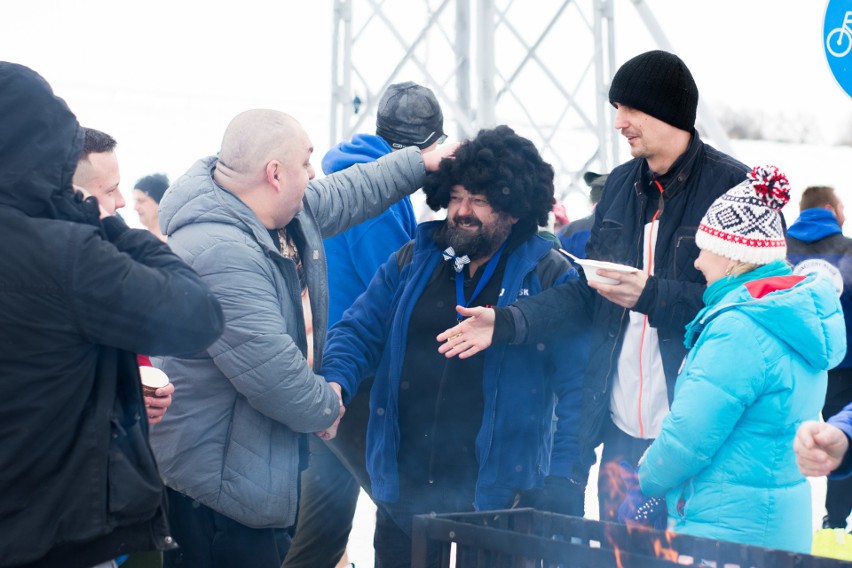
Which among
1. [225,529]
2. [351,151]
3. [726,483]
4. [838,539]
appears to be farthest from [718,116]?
[225,529]

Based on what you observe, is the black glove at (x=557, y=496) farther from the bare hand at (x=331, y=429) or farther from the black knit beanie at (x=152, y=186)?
the black knit beanie at (x=152, y=186)

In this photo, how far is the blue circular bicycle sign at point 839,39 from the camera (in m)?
3.85

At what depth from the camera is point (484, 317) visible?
2.87 meters

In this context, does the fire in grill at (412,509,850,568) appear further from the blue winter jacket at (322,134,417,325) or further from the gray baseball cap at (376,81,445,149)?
the gray baseball cap at (376,81,445,149)

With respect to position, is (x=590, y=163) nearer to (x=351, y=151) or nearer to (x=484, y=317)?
(x=351, y=151)

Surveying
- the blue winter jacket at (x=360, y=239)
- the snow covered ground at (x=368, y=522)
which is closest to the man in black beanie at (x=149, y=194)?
the snow covered ground at (x=368, y=522)

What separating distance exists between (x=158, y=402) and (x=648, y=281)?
1320 mm

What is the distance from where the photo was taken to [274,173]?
2.77m

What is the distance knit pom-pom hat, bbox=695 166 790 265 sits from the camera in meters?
2.54

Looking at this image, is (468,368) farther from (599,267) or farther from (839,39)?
(839,39)

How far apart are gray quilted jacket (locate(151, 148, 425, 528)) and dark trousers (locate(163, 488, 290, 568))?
4 cm

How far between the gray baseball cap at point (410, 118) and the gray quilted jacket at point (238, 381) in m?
1.08

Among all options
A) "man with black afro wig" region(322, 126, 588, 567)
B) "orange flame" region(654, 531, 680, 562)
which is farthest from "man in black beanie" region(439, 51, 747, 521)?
"orange flame" region(654, 531, 680, 562)

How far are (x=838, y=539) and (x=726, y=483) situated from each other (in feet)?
2.41
